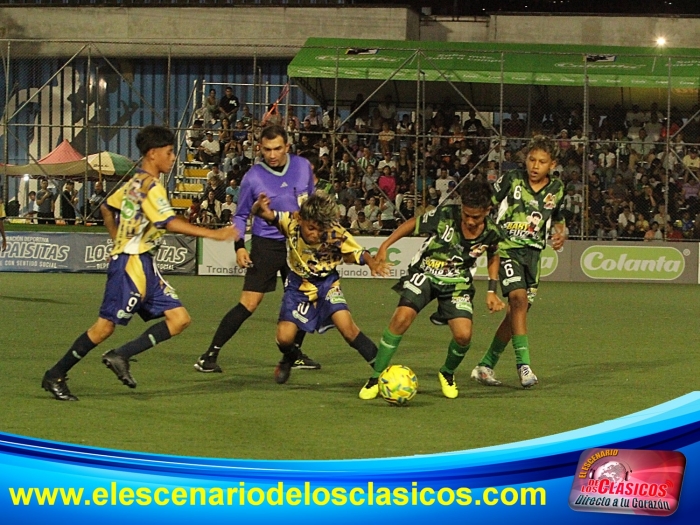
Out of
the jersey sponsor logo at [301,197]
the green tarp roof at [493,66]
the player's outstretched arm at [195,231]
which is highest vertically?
the green tarp roof at [493,66]

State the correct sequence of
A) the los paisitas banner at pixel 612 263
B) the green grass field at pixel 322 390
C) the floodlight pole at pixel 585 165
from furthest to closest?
1. the floodlight pole at pixel 585 165
2. the los paisitas banner at pixel 612 263
3. the green grass field at pixel 322 390

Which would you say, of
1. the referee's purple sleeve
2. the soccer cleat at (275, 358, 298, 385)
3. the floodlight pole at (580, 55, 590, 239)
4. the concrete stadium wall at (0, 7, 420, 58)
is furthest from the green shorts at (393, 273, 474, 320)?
the concrete stadium wall at (0, 7, 420, 58)

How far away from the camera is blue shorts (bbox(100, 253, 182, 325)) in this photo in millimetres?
7945

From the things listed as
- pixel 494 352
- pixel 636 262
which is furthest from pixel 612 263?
pixel 494 352

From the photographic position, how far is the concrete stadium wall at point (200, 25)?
32.4 metres

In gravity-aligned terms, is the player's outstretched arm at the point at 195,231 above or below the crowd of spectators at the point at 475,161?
below

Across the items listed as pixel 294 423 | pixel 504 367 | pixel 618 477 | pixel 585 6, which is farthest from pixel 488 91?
pixel 618 477

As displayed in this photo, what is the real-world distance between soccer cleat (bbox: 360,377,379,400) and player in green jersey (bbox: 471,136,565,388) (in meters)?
1.12

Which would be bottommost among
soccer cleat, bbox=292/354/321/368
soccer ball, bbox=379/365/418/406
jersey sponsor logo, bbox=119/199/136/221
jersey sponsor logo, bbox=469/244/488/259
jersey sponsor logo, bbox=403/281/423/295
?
soccer cleat, bbox=292/354/321/368

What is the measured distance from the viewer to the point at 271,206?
30.7ft

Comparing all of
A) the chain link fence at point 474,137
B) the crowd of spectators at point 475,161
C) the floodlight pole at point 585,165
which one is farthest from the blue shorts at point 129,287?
the floodlight pole at point 585,165

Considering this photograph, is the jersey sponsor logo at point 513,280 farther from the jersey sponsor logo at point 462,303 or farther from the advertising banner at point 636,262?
the advertising banner at point 636,262

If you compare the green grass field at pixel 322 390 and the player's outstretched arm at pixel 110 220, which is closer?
the green grass field at pixel 322 390

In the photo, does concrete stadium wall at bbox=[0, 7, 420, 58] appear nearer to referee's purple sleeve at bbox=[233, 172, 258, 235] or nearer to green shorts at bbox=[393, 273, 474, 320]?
referee's purple sleeve at bbox=[233, 172, 258, 235]
